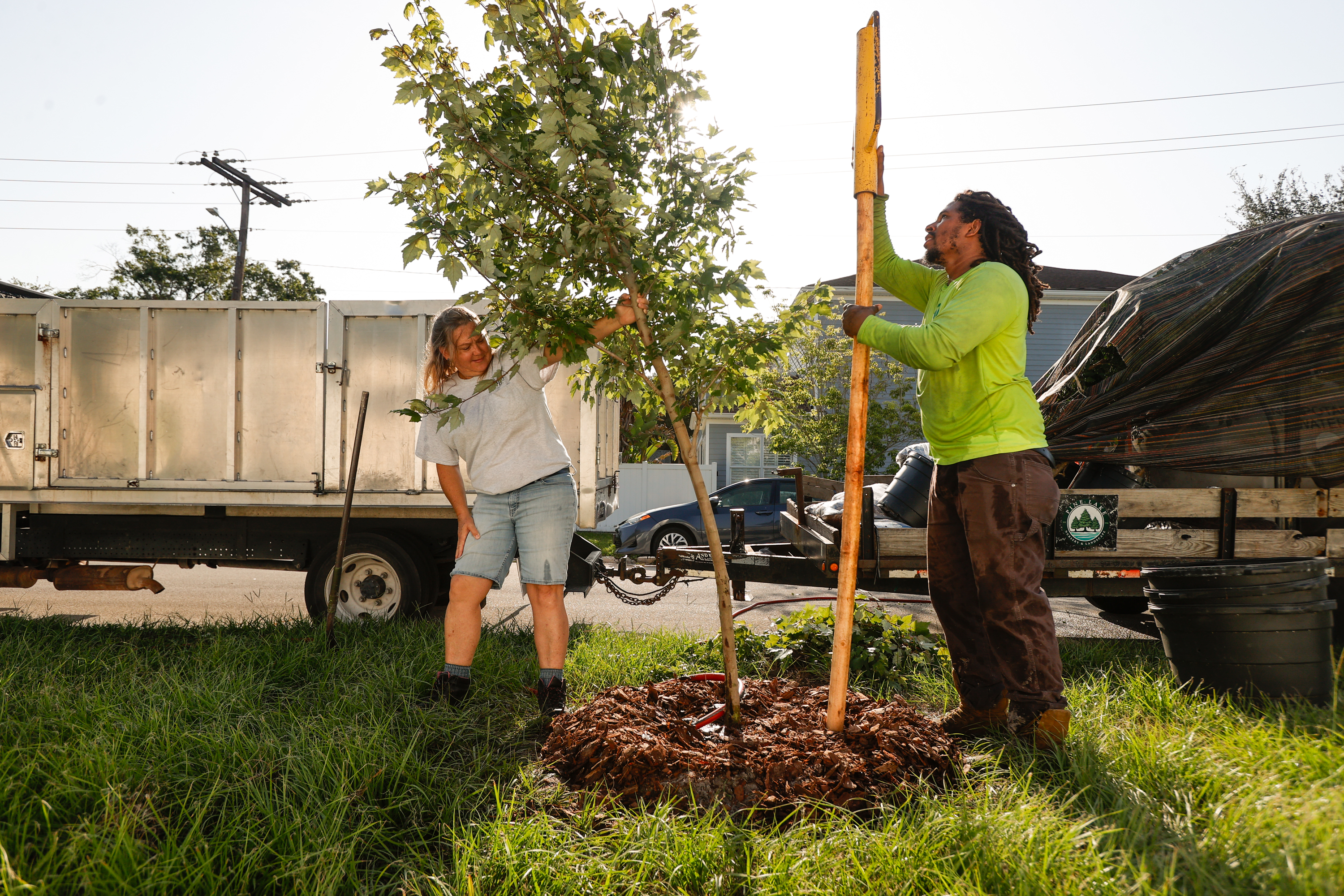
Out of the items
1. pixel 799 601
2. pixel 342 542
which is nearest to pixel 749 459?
pixel 799 601

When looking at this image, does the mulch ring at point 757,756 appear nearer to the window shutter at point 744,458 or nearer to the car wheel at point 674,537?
the car wheel at point 674,537

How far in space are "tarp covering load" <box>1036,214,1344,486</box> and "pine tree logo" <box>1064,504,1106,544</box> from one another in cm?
34

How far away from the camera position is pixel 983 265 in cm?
282

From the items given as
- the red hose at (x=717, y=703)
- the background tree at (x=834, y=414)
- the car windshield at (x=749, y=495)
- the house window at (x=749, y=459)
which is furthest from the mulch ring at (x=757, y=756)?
the house window at (x=749, y=459)

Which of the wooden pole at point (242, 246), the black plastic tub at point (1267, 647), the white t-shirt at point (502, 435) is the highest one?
the wooden pole at point (242, 246)

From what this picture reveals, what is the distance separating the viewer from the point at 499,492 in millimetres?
3387

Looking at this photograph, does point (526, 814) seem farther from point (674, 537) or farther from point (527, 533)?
point (674, 537)

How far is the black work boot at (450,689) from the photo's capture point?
3.42 m

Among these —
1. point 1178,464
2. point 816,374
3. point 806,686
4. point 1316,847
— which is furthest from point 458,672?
point 816,374

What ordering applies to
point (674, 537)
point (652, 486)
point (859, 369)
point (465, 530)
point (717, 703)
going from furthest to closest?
point (652, 486)
point (674, 537)
point (465, 530)
point (717, 703)
point (859, 369)

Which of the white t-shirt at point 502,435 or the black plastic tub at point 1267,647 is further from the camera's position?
the white t-shirt at point 502,435

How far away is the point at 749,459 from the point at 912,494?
16630mm

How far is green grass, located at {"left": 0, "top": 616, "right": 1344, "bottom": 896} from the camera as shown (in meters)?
1.91

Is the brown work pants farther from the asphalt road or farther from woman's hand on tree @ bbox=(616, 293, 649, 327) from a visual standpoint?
the asphalt road
